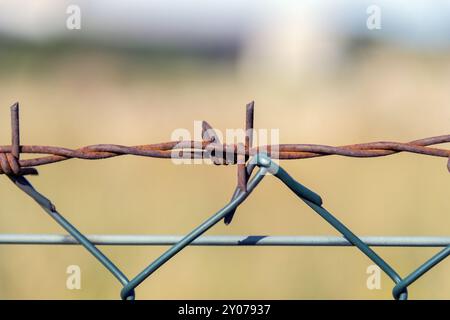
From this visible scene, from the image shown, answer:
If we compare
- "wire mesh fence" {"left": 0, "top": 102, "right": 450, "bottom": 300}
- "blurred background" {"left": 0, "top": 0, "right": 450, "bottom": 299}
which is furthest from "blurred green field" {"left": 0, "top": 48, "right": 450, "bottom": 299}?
"wire mesh fence" {"left": 0, "top": 102, "right": 450, "bottom": 300}

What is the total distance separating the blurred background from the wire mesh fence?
1.01 meters

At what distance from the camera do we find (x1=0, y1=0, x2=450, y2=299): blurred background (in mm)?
1640

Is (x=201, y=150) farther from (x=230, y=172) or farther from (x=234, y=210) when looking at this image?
(x=230, y=172)

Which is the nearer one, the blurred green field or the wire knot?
the wire knot

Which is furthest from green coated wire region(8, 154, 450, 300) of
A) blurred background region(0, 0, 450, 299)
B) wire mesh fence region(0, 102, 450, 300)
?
blurred background region(0, 0, 450, 299)

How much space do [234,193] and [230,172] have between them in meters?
2.20

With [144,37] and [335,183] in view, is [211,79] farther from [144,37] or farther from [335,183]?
[144,37]

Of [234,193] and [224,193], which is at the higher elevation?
[234,193]

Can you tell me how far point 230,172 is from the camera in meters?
2.68

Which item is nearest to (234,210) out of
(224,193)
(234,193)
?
(234,193)

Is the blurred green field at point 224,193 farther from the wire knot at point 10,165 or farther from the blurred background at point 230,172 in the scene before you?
the wire knot at point 10,165

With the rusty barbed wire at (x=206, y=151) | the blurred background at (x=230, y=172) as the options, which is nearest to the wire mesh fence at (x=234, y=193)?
the rusty barbed wire at (x=206, y=151)

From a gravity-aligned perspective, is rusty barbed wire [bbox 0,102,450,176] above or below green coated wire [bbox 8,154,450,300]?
above

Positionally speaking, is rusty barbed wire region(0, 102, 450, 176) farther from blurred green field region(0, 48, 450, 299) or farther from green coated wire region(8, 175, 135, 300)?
blurred green field region(0, 48, 450, 299)
